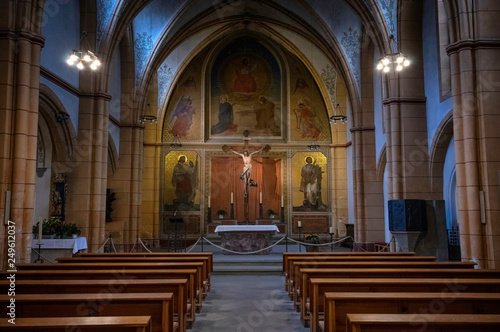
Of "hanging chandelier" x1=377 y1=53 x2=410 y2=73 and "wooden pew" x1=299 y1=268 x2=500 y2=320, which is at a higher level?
"hanging chandelier" x1=377 y1=53 x2=410 y2=73

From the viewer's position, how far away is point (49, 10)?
11.2 metres

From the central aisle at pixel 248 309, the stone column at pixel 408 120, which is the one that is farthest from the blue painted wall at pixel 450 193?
the central aisle at pixel 248 309

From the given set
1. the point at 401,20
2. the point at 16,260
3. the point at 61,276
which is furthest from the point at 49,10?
the point at 401,20

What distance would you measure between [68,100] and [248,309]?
28.4ft

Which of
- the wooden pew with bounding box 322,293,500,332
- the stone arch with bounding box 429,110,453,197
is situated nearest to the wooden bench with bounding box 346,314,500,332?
the wooden pew with bounding box 322,293,500,332

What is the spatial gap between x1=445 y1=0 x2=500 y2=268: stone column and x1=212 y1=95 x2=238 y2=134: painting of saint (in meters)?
14.1

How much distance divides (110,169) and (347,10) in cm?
1161

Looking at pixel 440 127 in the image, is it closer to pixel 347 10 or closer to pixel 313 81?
pixel 347 10

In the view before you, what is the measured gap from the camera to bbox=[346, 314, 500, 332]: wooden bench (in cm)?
328

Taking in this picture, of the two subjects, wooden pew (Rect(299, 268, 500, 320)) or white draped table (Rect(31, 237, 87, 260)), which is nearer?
wooden pew (Rect(299, 268, 500, 320))

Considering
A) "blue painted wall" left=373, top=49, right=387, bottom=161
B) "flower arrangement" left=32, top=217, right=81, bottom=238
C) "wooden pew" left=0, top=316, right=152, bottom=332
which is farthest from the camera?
"blue painted wall" left=373, top=49, right=387, bottom=161

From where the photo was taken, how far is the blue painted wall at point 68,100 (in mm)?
11484

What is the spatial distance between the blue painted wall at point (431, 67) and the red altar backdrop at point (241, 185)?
994 cm

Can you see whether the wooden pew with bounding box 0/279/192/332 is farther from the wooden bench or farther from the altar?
the altar
